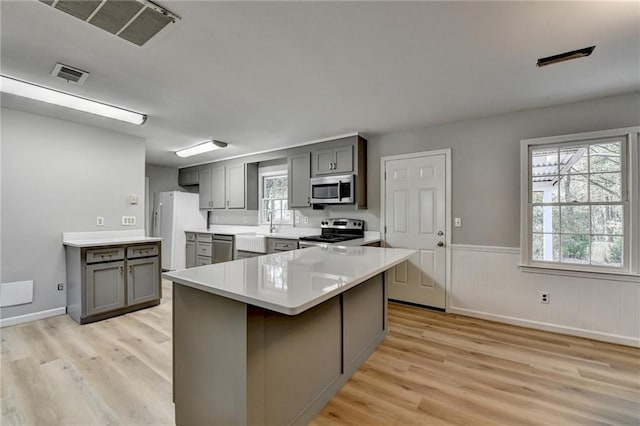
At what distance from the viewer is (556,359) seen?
7.88 ft

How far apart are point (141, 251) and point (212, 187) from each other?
2490 mm

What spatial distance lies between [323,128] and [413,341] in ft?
8.94

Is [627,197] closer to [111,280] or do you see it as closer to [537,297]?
[537,297]

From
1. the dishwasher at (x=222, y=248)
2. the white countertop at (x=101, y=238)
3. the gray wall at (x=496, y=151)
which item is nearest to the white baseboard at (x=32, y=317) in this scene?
the white countertop at (x=101, y=238)

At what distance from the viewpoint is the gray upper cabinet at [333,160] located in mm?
4020

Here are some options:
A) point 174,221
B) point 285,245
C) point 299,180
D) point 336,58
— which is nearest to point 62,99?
point 336,58

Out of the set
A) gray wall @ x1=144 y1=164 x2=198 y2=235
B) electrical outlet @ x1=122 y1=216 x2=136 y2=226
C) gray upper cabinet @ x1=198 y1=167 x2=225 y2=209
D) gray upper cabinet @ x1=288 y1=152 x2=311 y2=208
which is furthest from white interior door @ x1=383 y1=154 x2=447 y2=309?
gray wall @ x1=144 y1=164 x2=198 y2=235

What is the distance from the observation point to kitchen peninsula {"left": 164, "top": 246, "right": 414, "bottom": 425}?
1.28 m

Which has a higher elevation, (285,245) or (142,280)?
(285,245)

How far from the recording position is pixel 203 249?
5.48 metres

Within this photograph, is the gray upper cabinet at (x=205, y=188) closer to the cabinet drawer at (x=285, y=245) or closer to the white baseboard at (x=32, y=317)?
the cabinet drawer at (x=285, y=245)

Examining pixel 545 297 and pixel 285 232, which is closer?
pixel 545 297

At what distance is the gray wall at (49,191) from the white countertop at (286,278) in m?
2.88

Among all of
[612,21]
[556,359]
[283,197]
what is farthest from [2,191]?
[556,359]
